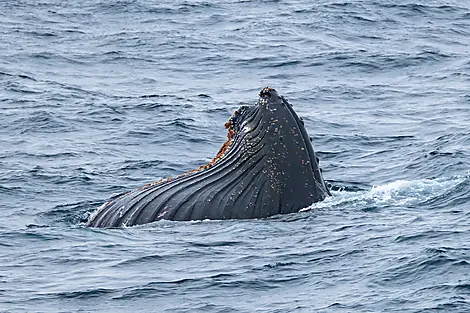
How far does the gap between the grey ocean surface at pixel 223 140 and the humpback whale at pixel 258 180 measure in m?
0.21

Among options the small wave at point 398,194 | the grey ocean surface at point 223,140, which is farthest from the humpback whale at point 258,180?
the small wave at point 398,194

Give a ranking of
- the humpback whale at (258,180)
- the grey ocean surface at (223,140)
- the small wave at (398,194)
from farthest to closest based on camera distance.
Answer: the small wave at (398,194) < the humpback whale at (258,180) < the grey ocean surface at (223,140)

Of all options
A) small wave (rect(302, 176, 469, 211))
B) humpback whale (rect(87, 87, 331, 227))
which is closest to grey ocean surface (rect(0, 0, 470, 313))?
small wave (rect(302, 176, 469, 211))

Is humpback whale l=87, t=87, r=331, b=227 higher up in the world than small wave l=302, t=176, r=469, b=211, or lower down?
higher up

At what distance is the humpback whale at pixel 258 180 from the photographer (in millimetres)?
17328

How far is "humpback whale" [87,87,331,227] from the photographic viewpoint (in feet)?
56.9

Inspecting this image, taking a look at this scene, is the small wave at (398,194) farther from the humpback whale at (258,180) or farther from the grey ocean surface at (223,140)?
the humpback whale at (258,180)

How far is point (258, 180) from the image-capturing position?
57.0 ft

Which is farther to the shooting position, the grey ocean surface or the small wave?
the small wave

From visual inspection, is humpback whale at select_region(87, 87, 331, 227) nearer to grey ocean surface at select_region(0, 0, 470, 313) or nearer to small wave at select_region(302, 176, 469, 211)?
grey ocean surface at select_region(0, 0, 470, 313)

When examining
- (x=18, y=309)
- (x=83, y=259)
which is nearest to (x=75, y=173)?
(x=83, y=259)

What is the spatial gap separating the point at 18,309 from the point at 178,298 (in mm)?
1794

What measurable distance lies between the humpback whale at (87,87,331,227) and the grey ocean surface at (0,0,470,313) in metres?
0.21

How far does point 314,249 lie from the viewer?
16266 millimetres
